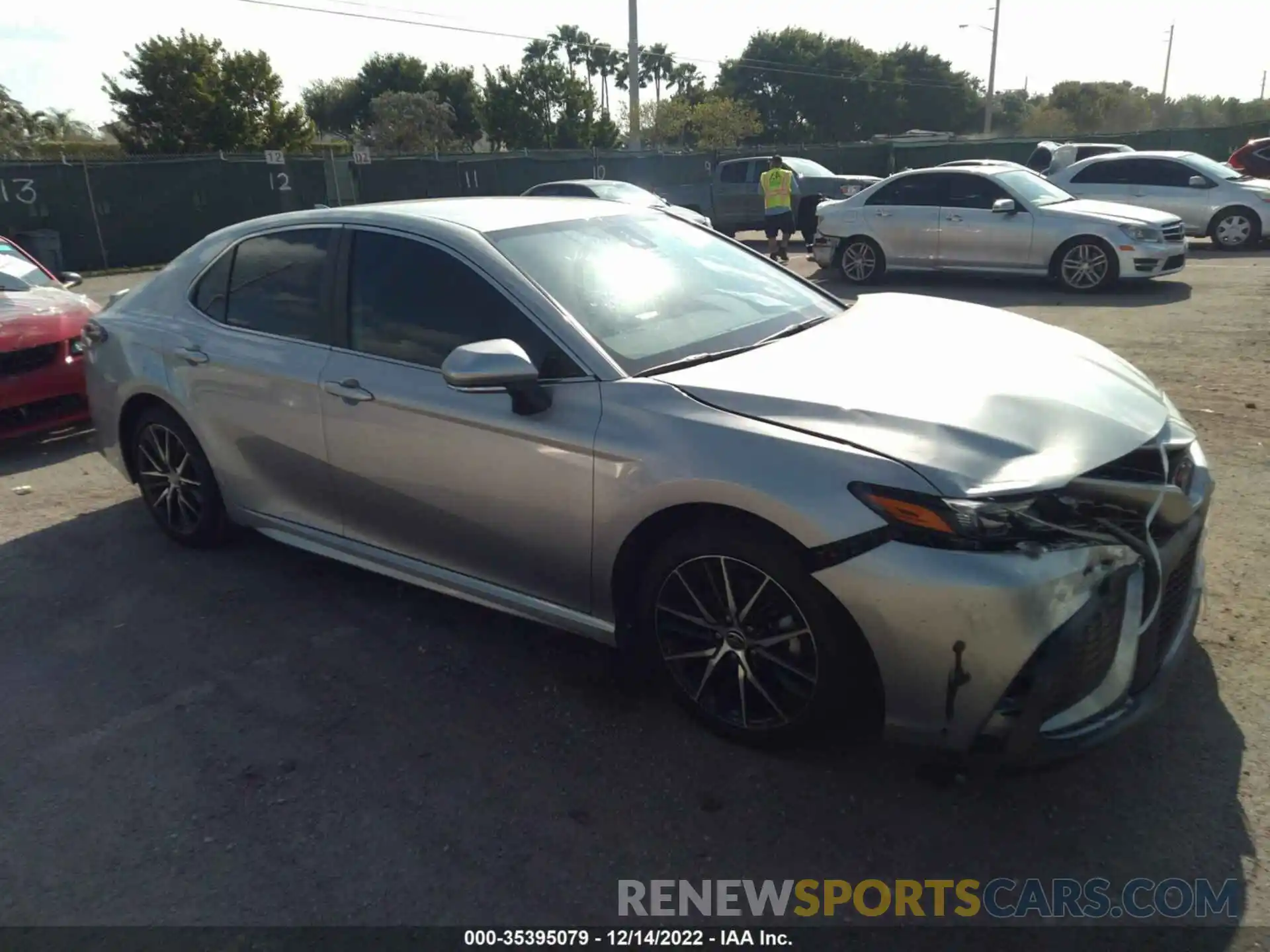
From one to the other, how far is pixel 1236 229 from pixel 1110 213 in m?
5.06

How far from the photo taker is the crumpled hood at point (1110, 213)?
11.1 meters

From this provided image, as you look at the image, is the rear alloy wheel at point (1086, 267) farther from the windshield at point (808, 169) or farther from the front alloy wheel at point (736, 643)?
the front alloy wheel at point (736, 643)

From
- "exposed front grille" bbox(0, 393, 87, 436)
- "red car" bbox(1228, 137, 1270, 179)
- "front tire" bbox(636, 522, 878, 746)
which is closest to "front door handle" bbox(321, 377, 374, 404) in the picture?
"front tire" bbox(636, 522, 878, 746)

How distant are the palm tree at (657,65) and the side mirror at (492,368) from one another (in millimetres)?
90837

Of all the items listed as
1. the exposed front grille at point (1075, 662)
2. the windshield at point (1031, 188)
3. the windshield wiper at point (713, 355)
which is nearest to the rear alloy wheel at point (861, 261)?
the windshield at point (1031, 188)

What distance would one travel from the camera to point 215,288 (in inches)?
176

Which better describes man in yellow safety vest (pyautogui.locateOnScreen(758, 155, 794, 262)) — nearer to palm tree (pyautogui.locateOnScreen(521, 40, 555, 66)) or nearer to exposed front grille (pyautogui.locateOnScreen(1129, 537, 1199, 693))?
exposed front grille (pyautogui.locateOnScreen(1129, 537, 1199, 693))

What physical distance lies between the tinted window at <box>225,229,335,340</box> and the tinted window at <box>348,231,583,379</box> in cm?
22

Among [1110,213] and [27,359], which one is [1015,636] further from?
[1110,213]

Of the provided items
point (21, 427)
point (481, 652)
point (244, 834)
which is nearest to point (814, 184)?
point (21, 427)

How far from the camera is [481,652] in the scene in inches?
147

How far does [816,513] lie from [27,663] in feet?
10.7

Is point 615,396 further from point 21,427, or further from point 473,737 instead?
point 21,427

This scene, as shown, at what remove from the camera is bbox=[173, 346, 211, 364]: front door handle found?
4323mm
